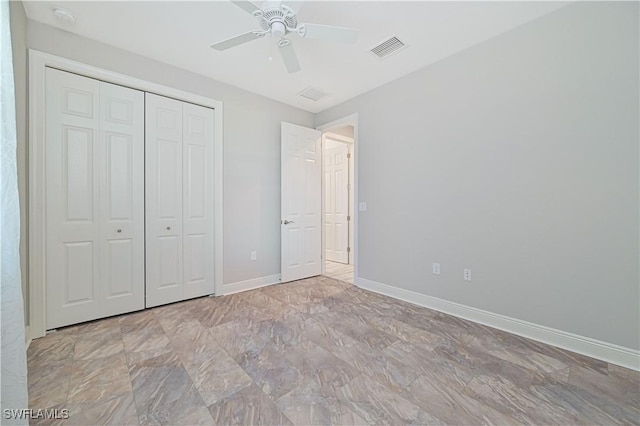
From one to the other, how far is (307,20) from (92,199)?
8.27 feet

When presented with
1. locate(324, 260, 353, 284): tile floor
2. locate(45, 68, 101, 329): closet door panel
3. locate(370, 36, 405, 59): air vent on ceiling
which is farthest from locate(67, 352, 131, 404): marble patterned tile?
locate(370, 36, 405, 59): air vent on ceiling

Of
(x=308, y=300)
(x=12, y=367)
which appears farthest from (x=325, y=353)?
(x=12, y=367)

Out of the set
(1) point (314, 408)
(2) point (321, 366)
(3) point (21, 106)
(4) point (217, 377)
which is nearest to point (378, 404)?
(1) point (314, 408)

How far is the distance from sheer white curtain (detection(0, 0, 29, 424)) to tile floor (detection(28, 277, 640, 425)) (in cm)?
52

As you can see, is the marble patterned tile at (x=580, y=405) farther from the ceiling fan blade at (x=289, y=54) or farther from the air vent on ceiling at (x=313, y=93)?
the air vent on ceiling at (x=313, y=93)

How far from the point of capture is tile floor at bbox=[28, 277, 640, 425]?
1402mm

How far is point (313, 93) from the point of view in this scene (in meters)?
3.56

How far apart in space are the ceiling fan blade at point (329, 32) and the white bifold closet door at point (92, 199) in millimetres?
1976

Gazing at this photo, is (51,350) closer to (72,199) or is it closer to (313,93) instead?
(72,199)

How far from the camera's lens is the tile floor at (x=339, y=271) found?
4086mm

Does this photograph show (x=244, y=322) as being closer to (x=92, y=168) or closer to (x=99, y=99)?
(x=92, y=168)

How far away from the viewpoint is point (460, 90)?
265cm

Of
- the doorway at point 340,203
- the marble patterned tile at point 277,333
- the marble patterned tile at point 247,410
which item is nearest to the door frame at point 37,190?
the marble patterned tile at point 277,333

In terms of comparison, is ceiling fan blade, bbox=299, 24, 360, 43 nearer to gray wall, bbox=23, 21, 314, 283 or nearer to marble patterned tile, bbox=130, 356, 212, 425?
gray wall, bbox=23, 21, 314, 283
